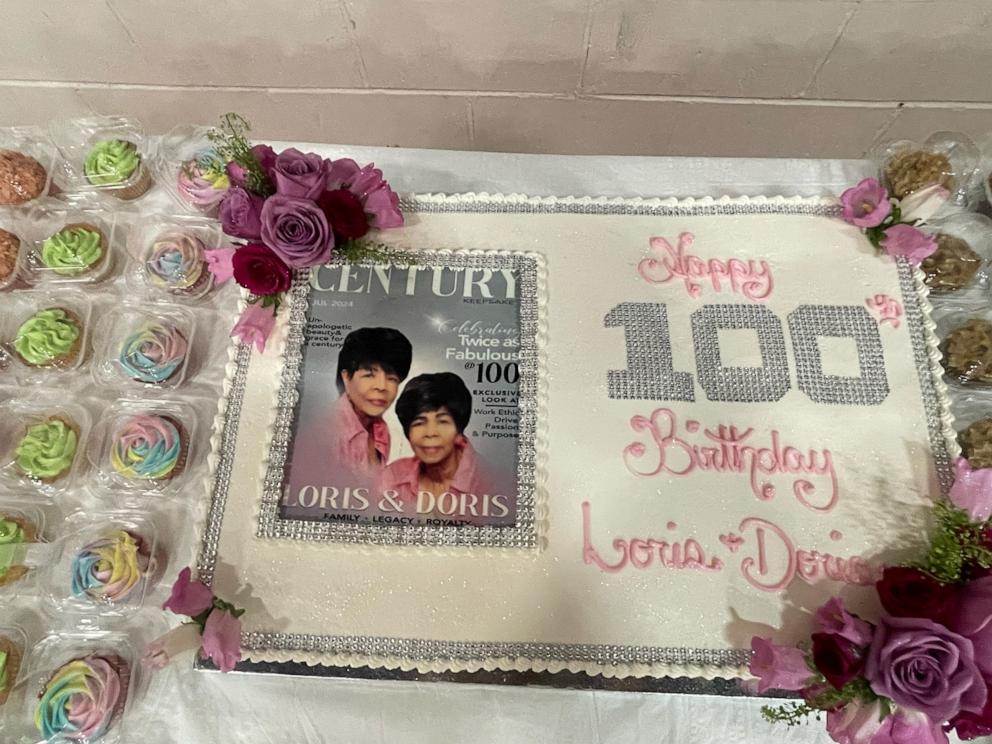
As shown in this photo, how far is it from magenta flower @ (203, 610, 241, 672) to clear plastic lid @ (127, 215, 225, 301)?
51cm

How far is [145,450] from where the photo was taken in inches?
39.2

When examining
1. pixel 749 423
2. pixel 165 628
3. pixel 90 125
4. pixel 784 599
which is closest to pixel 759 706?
pixel 784 599

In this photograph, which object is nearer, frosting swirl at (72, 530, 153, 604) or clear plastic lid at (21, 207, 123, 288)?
frosting swirl at (72, 530, 153, 604)

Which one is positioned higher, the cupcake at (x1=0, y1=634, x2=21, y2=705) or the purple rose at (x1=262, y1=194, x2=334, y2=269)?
the purple rose at (x1=262, y1=194, x2=334, y2=269)

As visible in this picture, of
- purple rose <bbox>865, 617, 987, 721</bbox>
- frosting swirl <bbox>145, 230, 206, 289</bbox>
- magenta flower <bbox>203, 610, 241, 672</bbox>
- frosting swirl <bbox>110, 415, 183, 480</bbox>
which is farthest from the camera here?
frosting swirl <bbox>145, 230, 206, 289</bbox>

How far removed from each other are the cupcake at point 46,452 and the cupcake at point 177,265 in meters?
0.26

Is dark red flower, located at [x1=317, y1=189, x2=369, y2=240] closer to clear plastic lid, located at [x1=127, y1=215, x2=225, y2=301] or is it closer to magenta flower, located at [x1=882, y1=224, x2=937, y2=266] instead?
clear plastic lid, located at [x1=127, y1=215, x2=225, y2=301]

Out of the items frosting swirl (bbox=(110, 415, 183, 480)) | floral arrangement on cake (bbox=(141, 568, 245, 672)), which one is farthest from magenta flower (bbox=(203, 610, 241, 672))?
frosting swirl (bbox=(110, 415, 183, 480))

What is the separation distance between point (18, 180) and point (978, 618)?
1.56 metres

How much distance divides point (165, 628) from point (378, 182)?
733 mm

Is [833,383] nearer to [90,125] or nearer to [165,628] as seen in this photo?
[165,628]

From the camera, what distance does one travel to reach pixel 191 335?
109 cm

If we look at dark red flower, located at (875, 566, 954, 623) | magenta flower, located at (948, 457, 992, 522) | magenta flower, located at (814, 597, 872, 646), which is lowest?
magenta flower, located at (814, 597, 872, 646)

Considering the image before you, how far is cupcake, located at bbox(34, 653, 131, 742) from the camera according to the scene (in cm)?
90
